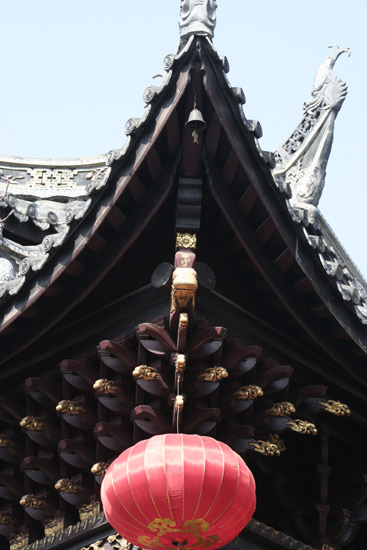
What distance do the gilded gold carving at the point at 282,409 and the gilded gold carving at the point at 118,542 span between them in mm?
1378

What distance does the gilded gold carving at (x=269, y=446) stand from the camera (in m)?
8.61

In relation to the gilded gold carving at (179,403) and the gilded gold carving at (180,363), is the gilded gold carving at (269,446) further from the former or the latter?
the gilded gold carving at (180,363)

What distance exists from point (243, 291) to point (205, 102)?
5.20 ft

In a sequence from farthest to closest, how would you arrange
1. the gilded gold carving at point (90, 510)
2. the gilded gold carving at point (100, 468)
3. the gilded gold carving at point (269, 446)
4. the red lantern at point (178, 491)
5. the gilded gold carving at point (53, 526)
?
the gilded gold carving at point (53, 526), the gilded gold carving at point (90, 510), the gilded gold carving at point (269, 446), the gilded gold carving at point (100, 468), the red lantern at point (178, 491)

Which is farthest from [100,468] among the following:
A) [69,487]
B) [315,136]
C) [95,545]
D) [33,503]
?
[315,136]

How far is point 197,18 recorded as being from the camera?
830 cm

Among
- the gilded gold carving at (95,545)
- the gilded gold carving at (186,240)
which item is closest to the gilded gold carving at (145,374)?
the gilded gold carving at (186,240)

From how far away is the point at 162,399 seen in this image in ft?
27.4

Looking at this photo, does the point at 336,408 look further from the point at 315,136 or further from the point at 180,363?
the point at 315,136

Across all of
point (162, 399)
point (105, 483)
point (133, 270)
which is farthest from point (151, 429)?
point (133, 270)

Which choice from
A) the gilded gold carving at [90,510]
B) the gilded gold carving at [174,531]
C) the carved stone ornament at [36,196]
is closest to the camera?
the gilded gold carving at [174,531]

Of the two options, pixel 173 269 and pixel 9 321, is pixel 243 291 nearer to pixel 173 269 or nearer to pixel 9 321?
pixel 173 269

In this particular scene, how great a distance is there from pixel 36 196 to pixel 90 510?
12.9 ft

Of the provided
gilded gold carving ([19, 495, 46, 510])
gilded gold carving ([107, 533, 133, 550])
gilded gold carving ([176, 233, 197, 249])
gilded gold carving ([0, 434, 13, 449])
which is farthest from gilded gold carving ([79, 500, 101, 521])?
gilded gold carving ([176, 233, 197, 249])
